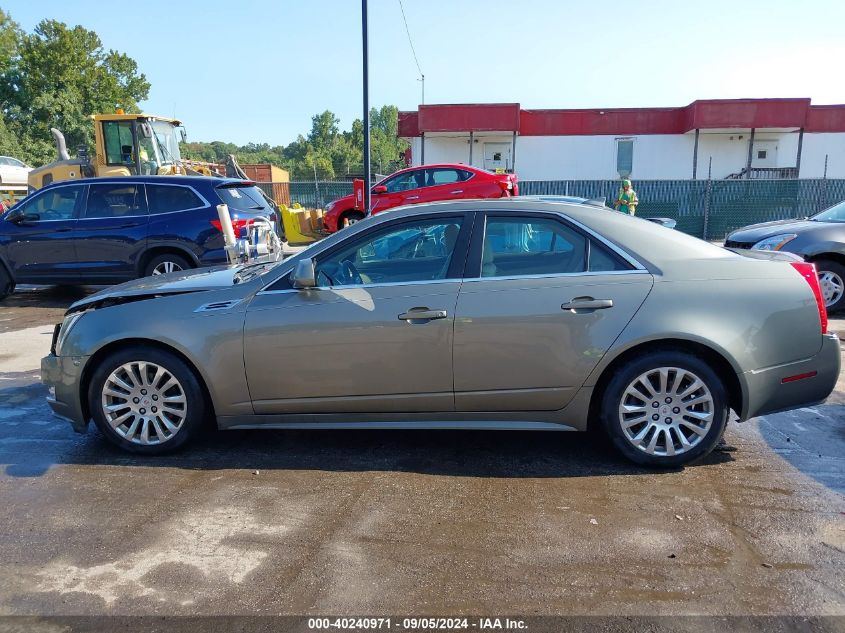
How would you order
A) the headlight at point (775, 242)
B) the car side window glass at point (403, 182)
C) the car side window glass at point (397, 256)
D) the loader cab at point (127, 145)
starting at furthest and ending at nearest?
the loader cab at point (127, 145), the car side window glass at point (403, 182), the headlight at point (775, 242), the car side window glass at point (397, 256)

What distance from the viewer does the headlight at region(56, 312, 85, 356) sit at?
14.1 feet

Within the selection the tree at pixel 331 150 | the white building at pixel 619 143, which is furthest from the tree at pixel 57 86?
the white building at pixel 619 143

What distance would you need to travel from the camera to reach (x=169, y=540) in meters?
3.28

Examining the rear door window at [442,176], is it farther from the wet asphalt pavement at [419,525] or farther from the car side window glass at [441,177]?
the wet asphalt pavement at [419,525]

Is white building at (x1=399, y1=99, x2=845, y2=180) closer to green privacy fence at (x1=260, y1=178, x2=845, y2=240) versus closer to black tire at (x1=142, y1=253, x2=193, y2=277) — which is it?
green privacy fence at (x1=260, y1=178, x2=845, y2=240)

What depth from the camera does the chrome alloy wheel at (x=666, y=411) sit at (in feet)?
12.7

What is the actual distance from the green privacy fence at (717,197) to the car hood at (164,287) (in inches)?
Answer: 691

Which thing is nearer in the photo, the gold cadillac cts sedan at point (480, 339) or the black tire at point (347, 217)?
the gold cadillac cts sedan at point (480, 339)

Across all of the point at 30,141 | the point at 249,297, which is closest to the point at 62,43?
the point at 30,141

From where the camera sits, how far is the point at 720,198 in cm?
2058

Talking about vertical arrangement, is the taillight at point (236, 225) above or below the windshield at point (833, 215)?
below

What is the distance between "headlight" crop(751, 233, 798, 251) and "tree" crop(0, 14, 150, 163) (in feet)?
176

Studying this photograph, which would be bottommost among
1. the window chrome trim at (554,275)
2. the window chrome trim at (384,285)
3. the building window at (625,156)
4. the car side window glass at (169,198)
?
the window chrome trim at (384,285)

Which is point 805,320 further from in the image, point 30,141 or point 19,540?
point 30,141
